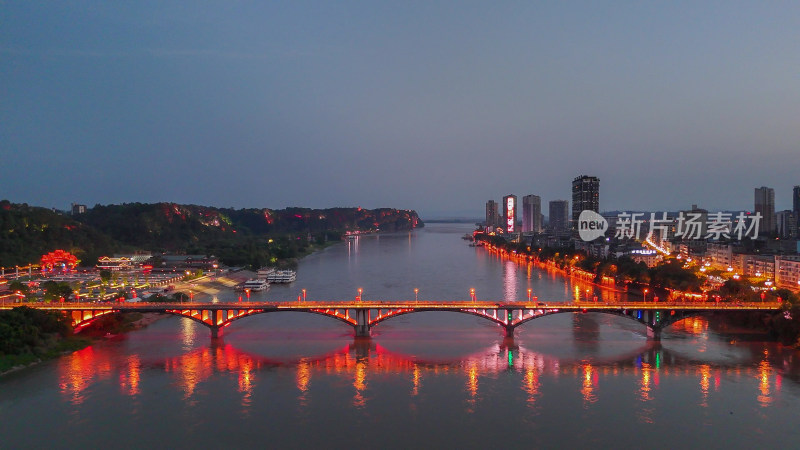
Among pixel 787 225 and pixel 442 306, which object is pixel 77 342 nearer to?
pixel 442 306

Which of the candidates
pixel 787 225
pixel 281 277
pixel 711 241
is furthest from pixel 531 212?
pixel 281 277

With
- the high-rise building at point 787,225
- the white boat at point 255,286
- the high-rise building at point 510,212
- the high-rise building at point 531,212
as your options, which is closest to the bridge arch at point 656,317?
the white boat at point 255,286

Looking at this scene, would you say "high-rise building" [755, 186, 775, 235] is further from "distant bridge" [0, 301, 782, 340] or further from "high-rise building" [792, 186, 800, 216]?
"distant bridge" [0, 301, 782, 340]

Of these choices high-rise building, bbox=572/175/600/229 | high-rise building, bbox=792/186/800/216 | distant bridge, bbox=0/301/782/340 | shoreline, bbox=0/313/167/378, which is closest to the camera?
shoreline, bbox=0/313/167/378

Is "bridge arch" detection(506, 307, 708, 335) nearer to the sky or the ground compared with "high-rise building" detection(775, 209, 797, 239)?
nearer to the ground

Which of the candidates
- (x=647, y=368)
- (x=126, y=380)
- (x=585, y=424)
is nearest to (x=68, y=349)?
Answer: (x=126, y=380)

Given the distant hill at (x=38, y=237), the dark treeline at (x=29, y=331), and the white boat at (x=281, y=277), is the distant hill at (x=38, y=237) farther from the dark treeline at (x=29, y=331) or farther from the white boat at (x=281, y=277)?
the dark treeline at (x=29, y=331)

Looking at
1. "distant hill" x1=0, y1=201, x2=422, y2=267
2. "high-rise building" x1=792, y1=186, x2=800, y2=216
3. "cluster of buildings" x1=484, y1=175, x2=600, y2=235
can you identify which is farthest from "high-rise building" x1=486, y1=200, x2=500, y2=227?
"high-rise building" x1=792, y1=186, x2=800, y2=216
